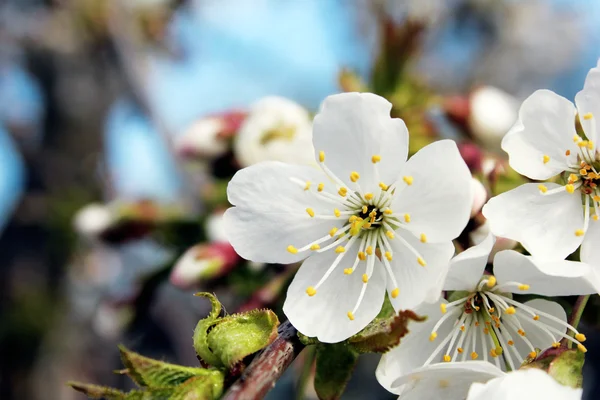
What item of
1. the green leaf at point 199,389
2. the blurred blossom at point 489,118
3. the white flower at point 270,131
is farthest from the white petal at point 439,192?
the blurred blossom at point 489,118

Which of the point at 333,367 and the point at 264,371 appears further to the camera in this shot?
the point at 333,367

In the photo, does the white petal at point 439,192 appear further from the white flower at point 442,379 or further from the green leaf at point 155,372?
the green leaf at point 155,372

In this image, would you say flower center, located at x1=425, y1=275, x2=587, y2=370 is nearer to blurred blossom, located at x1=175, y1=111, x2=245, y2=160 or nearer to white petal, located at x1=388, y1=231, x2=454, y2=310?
white petal, located at x1=388, y1=231, x2=454, y2=310

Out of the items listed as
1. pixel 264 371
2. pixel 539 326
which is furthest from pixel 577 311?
pixel 264 371

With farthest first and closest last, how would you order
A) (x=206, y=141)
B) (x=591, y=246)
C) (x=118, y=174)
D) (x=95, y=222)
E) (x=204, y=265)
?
1. (x=118, y=174)
2. (x=95, y=222)
3. (x=206, y=141)
4. (x=204, y=265)
5. (x=591, y=246)

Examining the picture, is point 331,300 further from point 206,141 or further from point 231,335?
point 206,141

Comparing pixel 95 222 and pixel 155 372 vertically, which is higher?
A: pixel 155 372

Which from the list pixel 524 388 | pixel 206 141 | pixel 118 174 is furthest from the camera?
pixel 118 174

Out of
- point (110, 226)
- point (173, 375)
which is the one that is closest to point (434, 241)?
point (173, 375)
